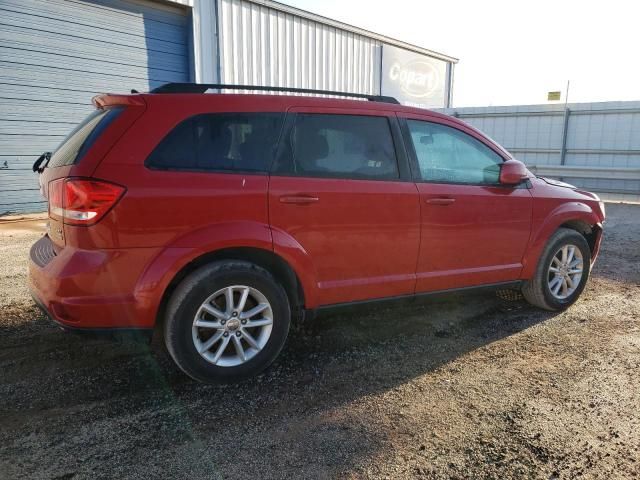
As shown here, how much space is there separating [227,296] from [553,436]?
1.97m

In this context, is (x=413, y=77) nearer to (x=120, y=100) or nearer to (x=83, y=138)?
(x=120, y=100)

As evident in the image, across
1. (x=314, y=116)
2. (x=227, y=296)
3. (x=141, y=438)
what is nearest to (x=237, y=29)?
(x=314, y=116)

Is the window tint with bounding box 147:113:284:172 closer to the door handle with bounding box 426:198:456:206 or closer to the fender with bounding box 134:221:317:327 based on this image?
the fender with bounding box 134:221:317:327

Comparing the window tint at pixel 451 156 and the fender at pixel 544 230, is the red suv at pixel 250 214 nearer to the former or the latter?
the window tint at pixel 451 156

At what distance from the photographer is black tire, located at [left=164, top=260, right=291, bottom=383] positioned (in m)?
2.83

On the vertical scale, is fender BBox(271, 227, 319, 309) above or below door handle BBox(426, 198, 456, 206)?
below

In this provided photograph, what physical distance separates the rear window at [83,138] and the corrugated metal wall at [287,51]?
826 cm

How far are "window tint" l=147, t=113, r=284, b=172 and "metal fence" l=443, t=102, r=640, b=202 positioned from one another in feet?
40.6

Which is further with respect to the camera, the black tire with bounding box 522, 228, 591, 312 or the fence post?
the fence post

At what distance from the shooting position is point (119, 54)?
9.59 meters

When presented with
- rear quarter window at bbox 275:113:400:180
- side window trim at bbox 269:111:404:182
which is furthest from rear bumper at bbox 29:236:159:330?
rear quarter window at bbox 275:113:400:180

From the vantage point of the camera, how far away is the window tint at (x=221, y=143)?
2.85m

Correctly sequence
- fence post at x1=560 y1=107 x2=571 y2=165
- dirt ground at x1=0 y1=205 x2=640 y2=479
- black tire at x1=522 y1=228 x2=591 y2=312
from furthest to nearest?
fence post at x1=560 y1=107 x2=571 y2=165, black tire at x1=522 y1=228 x2=591 y2=312, dirt ground at x1=0 y1=205 x2=640 y2=479

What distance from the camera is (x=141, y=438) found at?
2461mm
